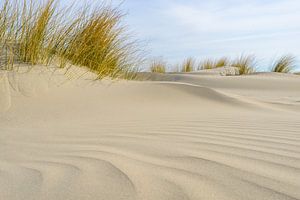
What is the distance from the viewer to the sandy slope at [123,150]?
1096mm

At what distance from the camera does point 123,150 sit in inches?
62.2

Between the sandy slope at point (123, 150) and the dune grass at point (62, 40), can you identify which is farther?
the dune grass at point (62, 40)

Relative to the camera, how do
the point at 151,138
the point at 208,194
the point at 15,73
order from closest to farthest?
the point at 208,194, the point at 151,138, the point at 15,73

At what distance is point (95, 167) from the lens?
1.33m

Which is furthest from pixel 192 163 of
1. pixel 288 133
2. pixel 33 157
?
pixel 288 133

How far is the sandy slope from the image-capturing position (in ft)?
3.59

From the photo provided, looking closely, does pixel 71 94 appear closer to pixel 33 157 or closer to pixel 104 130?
pixel 104 130

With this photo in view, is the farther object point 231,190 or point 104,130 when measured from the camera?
point 104,130

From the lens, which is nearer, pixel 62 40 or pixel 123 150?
pixel 123 150

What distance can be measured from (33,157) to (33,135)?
1.71ft

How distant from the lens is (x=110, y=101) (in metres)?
3.30

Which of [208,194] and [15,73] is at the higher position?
[15,73]

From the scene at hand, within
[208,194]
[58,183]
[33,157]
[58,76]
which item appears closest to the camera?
[208,194]

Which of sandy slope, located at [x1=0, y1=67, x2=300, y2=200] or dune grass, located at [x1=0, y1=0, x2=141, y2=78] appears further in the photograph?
dune grass, located at [x1=0, y1=0, x2=141, y2=78]
